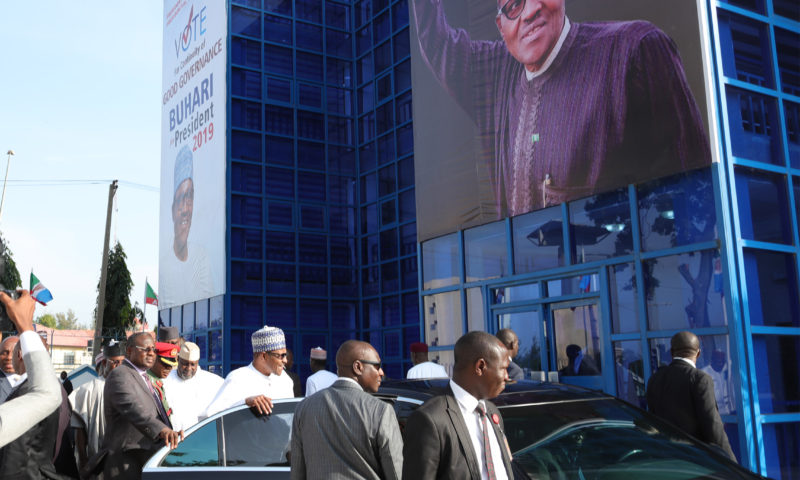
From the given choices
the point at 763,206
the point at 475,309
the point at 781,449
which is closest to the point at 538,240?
the point at 475,309

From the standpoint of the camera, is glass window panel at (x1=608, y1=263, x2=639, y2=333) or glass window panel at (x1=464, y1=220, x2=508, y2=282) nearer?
glass window panel at (x1=608, y1=263, x2=639, y2=333)

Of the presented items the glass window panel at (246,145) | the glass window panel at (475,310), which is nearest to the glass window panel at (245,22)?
the glass window panel at (246,145)

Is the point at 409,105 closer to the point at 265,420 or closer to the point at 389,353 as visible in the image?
the point at 389,353

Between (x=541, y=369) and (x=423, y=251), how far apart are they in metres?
3.81

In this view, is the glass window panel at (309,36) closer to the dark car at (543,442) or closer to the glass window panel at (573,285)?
the glass window panel at (573,285)

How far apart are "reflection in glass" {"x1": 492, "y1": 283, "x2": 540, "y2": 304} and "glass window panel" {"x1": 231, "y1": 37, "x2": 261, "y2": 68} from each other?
1146 centimetres

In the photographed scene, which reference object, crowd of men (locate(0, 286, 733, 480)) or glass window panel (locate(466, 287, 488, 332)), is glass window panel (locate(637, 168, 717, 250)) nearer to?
glass window panel (locate(466, 287, 488, 332))

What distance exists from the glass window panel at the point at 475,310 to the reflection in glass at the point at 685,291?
3.35m

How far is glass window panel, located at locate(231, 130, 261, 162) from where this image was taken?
65.5 ft

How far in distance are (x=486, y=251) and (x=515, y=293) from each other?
40.0 inches

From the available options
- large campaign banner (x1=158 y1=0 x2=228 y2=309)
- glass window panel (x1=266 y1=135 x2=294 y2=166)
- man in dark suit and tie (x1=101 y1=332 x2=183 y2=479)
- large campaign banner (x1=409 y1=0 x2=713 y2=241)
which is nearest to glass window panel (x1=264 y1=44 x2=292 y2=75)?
large campaign banner (x1=158 y1=0 x2=228 y2=309)

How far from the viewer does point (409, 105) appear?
19.1 m

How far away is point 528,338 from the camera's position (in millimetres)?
11625

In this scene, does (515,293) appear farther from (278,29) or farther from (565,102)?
(278,29)
